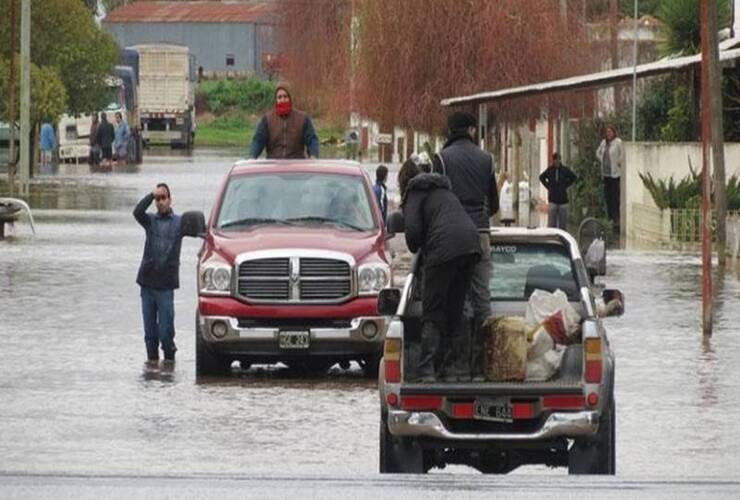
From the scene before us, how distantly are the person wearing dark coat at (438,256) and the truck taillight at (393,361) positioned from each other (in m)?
0.40

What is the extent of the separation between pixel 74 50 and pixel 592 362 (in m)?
65.0

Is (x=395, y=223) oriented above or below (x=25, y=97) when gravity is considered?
below

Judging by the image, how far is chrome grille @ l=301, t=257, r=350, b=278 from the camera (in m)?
20.9

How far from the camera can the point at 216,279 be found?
68.7ft

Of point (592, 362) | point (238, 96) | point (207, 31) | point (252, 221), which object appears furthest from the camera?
point (207, 31)

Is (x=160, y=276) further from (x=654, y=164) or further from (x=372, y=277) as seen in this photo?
(x=654, y=164)

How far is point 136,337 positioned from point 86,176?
49.3m

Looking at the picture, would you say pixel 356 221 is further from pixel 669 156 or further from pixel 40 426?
pixel 669 156

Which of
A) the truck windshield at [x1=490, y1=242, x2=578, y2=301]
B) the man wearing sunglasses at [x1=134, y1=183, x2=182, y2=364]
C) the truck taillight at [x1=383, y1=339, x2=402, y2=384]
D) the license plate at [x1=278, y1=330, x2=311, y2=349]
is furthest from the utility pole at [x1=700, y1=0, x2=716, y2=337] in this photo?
the truck taillight at [x1=383, y1=339, x2=402, y2=384]

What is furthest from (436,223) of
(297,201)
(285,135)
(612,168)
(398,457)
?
(612,168)

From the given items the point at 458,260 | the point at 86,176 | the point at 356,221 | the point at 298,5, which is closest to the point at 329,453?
the point at 458,260

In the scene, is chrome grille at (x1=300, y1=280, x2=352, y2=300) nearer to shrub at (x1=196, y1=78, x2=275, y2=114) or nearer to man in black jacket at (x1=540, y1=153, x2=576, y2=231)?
man in black jacket at (x1=540, y1=153, x2=576, y2=231)

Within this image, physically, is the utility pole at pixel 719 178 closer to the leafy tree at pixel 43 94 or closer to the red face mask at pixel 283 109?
the red face mask at pixel 283 109

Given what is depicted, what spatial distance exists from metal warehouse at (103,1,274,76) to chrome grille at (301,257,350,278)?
488ft
